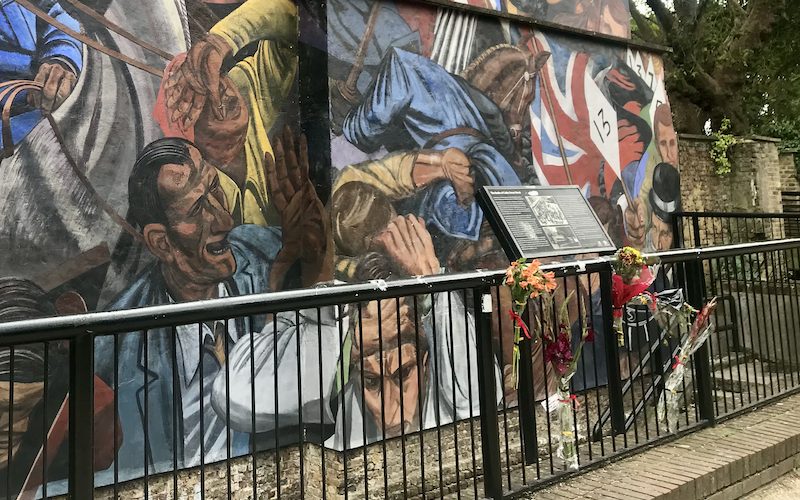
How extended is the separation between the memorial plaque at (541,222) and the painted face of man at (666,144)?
11.3ft

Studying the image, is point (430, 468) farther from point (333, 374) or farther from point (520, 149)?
point (520, 149)

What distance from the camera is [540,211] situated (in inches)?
174

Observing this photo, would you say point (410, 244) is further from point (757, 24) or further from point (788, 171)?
point (788, 171)

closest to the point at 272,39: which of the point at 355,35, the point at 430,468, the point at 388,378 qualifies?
the point at 355,35

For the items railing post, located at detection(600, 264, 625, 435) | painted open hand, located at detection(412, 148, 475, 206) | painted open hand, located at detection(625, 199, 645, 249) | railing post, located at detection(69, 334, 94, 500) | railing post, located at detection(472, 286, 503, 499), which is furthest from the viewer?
painted open hand, located at detection(625, 199, 645, 249)

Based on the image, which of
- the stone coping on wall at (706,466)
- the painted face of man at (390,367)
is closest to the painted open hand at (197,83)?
the painted face of man at (390,367)

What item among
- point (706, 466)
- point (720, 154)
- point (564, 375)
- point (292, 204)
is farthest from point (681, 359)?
point (720, 154)

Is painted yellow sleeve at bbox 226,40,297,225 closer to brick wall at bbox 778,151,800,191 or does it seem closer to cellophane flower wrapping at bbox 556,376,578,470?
cellophane flower wrapping at bbox 556,376,578,470

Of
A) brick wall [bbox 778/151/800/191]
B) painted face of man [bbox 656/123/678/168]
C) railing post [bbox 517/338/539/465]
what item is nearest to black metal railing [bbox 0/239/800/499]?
railing post [bbox 517/338/539/465]

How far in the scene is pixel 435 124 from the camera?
18.6 ft

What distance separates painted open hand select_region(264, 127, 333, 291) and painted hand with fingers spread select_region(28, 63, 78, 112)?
5.20ft

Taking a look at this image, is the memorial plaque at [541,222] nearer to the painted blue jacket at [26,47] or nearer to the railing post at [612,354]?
the railing post at [612,354]

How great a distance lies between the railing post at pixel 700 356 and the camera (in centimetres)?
464

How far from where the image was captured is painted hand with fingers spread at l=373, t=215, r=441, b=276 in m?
5.25
